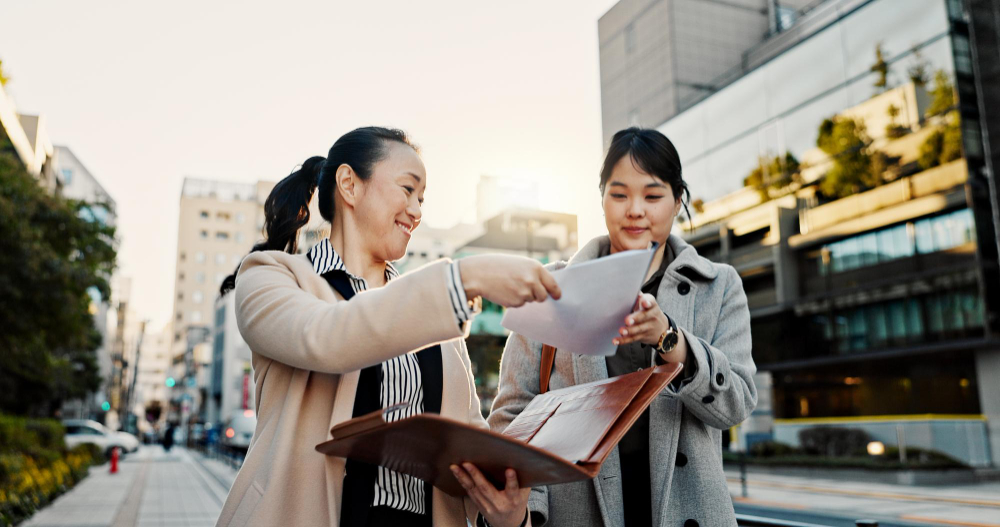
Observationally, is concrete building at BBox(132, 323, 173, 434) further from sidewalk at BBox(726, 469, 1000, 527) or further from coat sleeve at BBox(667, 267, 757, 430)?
coat sleeve at BBox(667, 267, 757, 430)

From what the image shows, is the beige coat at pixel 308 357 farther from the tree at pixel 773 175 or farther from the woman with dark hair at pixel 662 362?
the tree at pixel 773 175

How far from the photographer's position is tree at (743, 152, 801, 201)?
28000 millimetres

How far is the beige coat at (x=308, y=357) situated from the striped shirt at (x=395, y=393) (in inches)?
2.1

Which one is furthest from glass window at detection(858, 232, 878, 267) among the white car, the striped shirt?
the white car

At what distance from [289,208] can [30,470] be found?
490 inches

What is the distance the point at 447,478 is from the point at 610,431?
40 cm

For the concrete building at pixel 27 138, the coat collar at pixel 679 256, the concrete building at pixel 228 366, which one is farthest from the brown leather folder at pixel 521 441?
the concrete building at pixel 228 366

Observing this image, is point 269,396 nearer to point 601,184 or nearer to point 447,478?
point 447,478

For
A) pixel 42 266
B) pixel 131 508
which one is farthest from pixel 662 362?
pixel 42 266

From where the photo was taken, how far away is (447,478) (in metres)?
1.64

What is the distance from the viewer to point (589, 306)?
4.80 ft

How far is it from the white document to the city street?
7197mm

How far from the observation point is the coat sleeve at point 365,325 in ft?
4.42

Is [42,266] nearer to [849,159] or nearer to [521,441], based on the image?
[521,441]
